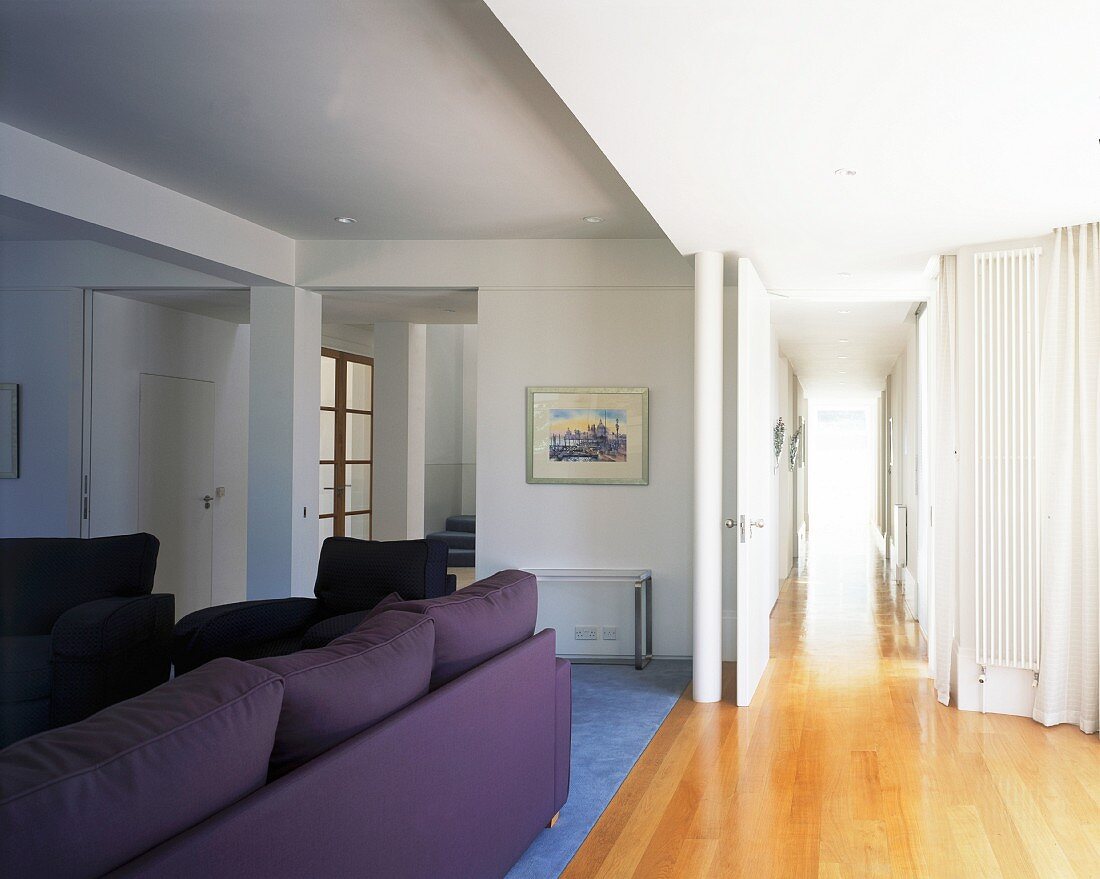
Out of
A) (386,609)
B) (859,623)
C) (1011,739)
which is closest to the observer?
(386,609)

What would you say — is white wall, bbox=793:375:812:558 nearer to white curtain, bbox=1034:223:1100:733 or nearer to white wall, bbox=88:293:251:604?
white wall, bbox=88:293:251:604

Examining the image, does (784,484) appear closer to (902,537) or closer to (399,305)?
(902,537)

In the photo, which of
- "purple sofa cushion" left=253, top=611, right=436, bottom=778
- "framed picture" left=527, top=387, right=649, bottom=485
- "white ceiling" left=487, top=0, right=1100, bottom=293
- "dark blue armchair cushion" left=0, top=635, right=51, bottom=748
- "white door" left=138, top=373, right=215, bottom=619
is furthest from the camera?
"white door" left=138, top=373, right=215, bottom=619

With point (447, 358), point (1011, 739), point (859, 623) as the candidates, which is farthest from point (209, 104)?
point (447, 358)

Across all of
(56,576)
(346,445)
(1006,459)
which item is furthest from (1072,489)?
(346,445)

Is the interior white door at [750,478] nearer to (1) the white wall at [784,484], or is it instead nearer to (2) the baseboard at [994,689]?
(2) the baseboard at [994,689]

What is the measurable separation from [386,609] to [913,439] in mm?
6185

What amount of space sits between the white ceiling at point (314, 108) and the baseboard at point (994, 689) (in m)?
2.94

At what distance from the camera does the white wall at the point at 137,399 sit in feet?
19.7

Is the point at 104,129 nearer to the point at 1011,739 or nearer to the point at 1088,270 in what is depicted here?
the point at 1088,270

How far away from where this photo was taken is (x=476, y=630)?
8.44 feet

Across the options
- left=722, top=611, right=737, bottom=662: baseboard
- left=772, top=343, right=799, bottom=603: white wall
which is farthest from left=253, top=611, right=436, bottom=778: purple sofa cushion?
left=772, top=343, right=799, bottom=603: white wall

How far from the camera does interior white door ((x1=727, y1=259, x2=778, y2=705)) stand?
470cm

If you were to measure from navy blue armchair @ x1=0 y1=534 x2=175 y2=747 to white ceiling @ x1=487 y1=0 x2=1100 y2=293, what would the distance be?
2.86 m
